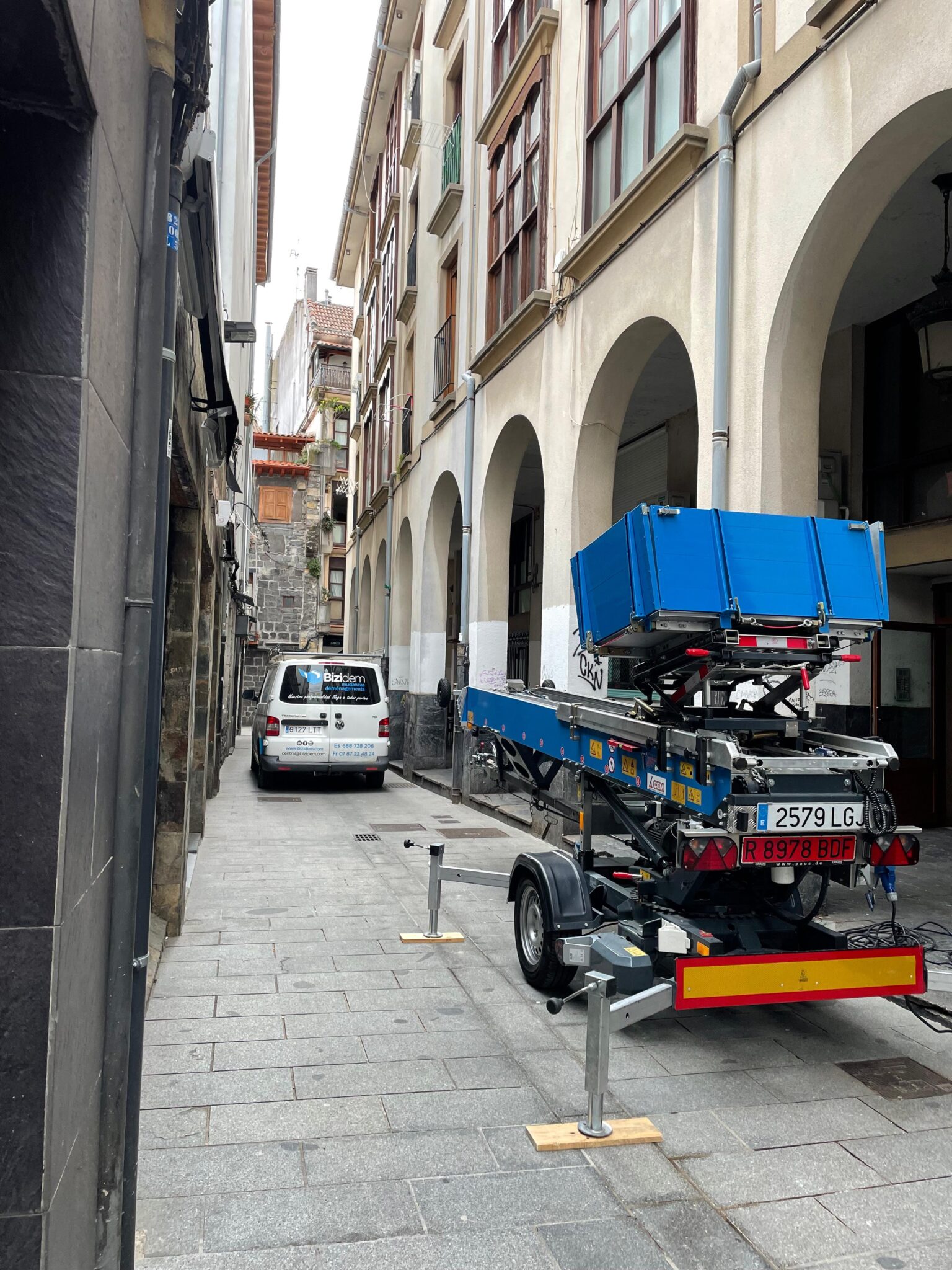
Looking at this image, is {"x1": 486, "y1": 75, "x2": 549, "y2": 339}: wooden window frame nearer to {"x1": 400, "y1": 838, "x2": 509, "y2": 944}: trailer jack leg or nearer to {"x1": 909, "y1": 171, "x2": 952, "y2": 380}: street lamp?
{"x1": 909, "y1": 171, "x2": 952, "y2": 380}: street lamp

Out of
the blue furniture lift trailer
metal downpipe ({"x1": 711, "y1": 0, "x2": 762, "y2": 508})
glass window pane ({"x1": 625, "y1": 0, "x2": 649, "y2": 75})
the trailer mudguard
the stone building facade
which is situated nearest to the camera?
the blue furniture lift trailer

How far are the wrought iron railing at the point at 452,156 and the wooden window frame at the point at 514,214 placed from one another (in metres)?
2.59

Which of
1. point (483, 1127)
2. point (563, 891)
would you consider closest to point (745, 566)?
point (563, 891)

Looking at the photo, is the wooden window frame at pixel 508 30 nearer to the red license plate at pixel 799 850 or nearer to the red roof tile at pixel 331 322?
the red license plate at pixel 799 850

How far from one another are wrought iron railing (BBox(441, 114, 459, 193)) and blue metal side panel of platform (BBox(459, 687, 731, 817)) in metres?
12.3

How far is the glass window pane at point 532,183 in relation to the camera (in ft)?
42.5

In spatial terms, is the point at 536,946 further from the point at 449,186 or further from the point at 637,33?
the point at 449,186

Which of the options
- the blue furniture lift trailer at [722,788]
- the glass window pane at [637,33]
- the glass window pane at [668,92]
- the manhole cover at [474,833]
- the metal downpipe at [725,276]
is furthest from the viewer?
the manhole cover at [474,833]

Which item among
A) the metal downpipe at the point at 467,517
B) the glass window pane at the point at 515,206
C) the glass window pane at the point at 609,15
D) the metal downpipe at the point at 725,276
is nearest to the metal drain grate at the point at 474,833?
the metal downpipe at the point at 467,517

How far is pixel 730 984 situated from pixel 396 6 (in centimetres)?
2383

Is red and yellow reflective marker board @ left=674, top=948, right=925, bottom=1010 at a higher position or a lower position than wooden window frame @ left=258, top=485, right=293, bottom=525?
lower

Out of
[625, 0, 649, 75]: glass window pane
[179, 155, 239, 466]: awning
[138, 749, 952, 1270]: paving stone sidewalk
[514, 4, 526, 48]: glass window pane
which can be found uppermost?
[514, 4, 526, 48]: glass window pane

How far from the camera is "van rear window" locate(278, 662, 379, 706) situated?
15.0 metres

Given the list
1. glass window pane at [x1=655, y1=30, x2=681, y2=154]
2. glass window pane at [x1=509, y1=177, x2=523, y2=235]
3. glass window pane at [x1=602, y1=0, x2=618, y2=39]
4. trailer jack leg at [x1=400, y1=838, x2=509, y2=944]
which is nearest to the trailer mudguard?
trailer jack leg at [x1=400, y1=838, x2=509, y2=944]
